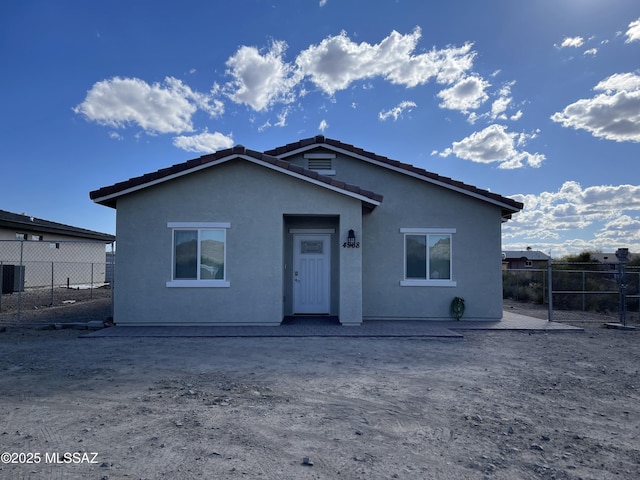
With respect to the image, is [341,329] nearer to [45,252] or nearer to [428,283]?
[428,283]

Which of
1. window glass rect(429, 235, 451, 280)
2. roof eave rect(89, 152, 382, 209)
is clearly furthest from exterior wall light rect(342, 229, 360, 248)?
window glass rect(429, 235, 451, 280)

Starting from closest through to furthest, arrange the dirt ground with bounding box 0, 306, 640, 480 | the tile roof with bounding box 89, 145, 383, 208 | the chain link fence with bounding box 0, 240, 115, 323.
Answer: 1. the dirt ground with bounding box 0, 306, 640, 480
2. the tile roof with bounding box 89, 145, 383, 208
3. the chain link fence with bounding box 0, 240, 115, 323

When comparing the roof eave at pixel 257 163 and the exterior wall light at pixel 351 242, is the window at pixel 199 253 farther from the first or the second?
the exterior wall light at pixel 351 242

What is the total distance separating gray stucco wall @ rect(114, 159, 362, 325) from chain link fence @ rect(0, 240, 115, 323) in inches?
35.3

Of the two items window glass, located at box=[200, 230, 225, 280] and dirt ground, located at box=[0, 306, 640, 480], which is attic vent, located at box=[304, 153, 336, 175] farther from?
dirt ground, located at box=[0, 306, 640, 480]

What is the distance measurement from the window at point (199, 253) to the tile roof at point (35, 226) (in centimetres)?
1068

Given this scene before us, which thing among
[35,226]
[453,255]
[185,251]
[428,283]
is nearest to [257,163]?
[185,251]

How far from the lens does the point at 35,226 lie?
66.5 feet

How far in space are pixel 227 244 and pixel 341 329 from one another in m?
3.68

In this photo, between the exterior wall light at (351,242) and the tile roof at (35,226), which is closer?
the exterior wall light at (351,242)

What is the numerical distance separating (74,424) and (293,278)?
26.7 ft

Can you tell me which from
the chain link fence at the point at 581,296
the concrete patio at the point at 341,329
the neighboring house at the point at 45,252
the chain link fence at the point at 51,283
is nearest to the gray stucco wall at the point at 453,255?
the concrete patio at the point at 341,329

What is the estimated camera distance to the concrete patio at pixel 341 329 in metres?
9.46

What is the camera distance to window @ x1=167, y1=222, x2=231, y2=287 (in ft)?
34.6
